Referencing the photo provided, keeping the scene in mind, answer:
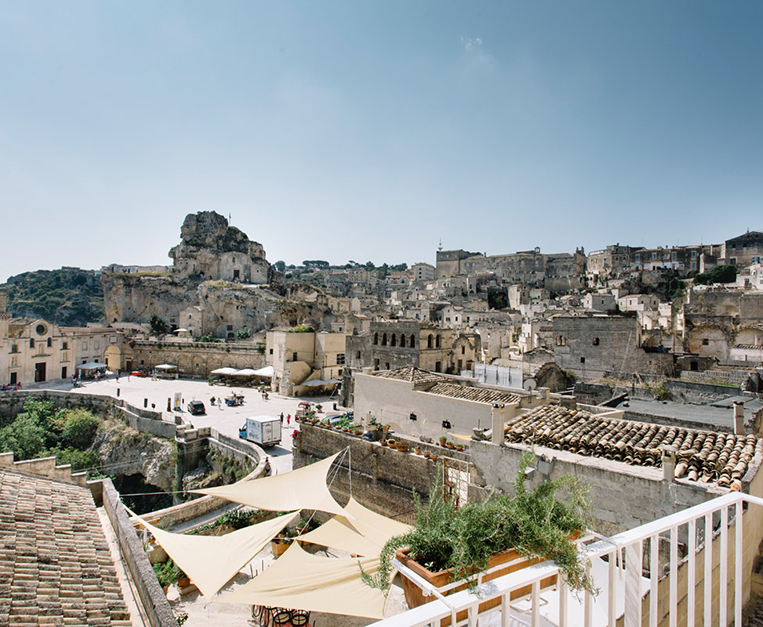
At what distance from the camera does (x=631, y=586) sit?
2.33 meters

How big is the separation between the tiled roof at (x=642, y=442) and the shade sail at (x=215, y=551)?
5.72 metres

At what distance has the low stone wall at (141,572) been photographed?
5.14m

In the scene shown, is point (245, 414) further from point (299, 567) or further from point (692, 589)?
point (692, 589)

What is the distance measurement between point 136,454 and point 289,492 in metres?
16.4

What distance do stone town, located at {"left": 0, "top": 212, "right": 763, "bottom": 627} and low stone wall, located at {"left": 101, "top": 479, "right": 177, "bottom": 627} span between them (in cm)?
5

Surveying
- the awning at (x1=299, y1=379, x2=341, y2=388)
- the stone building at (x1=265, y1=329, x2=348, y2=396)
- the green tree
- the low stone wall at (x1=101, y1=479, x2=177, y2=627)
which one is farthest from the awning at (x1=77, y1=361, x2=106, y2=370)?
the low stone wall at (x1=101, y1=479, x2=177, y2=627)

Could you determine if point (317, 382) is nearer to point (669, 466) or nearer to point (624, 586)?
point (669, 466)

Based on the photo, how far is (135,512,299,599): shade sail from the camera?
7945 millimetres

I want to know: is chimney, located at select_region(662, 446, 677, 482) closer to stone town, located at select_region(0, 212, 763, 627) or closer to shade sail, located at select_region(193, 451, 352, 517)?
stone town, located at select_region(0, 212, 763, 627)

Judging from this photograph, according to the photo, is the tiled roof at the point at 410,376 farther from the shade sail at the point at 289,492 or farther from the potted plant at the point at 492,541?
the potted plant at the point at 492,541

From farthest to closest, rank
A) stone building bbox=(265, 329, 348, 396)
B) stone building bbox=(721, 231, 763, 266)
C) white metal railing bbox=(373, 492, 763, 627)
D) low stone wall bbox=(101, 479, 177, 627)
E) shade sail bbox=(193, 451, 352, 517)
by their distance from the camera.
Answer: stone building bbox=(721, 231, 763, 266) → stone building bbox=(265, 329, 348, 396) → shade sail bbox=(193, 451, 352, 517) → low stone wall bbox=(101, 479, 177, 627) → white metal railing bbox=(373, 492, 763, 627)

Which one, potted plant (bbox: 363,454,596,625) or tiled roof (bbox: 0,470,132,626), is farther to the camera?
tiled roof (bbox: 0,470,132,626)

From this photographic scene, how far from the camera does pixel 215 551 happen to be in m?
8.76

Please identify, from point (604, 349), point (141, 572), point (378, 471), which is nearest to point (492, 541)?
point (141, 572)
